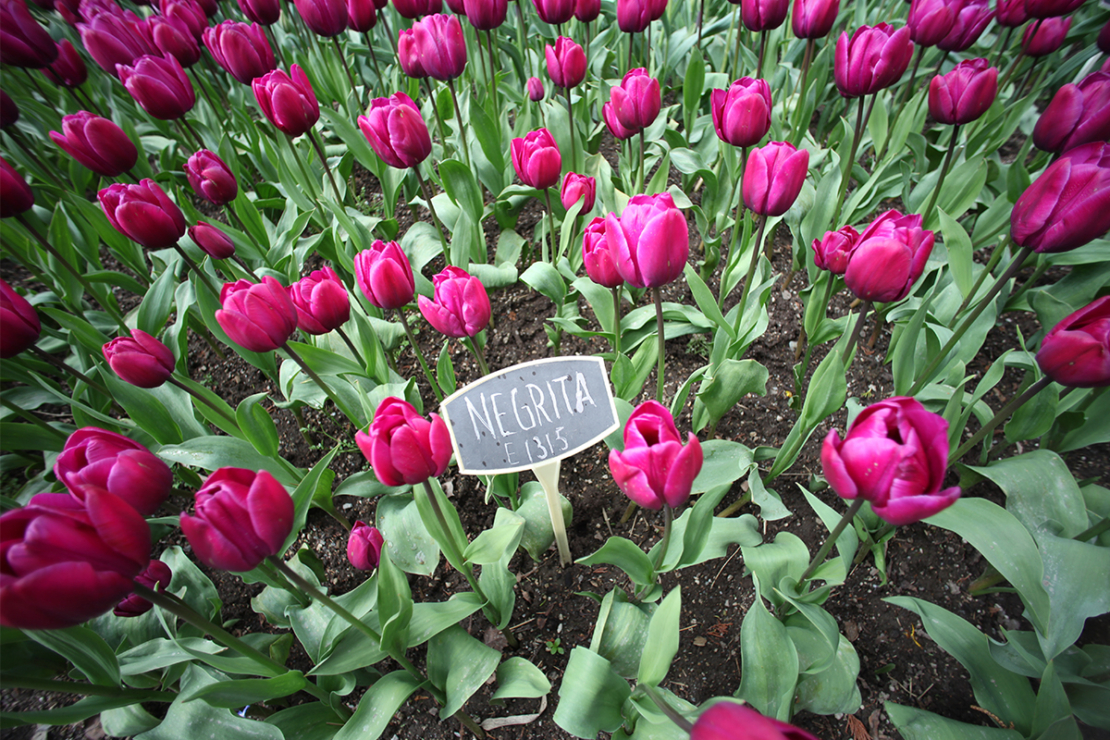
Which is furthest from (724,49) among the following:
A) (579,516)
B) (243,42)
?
(579,516)

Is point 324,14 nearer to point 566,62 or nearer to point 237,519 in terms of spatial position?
point 566,62

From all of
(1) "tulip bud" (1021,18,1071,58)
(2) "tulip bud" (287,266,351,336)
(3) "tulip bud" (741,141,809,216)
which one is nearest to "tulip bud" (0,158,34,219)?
(2) "tulip bud" (287,266,351,336)

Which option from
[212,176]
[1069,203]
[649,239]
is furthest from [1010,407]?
[212,176]

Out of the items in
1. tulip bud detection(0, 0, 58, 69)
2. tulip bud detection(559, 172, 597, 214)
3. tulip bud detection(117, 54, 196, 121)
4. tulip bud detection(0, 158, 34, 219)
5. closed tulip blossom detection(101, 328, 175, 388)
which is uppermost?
tulip bud detection(0, 0, 58, 69)

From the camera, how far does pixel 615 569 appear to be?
4.42 feet

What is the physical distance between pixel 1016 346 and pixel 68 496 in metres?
2.39

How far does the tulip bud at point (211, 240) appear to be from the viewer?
1.38 m

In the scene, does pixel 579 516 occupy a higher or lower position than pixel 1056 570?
lower

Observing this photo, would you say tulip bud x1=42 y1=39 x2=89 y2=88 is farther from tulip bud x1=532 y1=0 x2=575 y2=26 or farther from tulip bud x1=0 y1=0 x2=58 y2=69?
tulip bud x1=532 y1=0 x2=575 y2=26

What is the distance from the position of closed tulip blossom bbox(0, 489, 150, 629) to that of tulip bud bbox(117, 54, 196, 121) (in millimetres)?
1470

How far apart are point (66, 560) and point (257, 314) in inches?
22.0

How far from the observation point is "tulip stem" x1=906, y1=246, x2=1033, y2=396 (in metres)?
1.01

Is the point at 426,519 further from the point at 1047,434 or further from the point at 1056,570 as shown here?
the point at 1047,434

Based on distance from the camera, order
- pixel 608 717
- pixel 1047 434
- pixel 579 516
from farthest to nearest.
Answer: pixel 579 516, pixel 1047 434, pixel 608 717
